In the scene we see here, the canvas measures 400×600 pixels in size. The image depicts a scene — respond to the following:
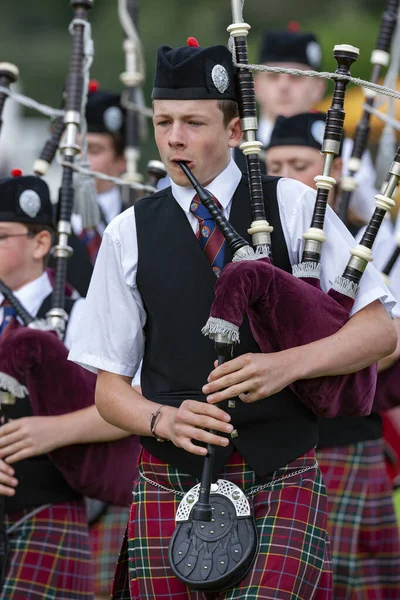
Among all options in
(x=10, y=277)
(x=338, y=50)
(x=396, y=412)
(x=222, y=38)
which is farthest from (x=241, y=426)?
(x=222, y=38)

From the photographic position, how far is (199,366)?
3527 millimetres

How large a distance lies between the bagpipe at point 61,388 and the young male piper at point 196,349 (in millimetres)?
782

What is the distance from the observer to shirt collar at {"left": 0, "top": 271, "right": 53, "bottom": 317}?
16.2 ft

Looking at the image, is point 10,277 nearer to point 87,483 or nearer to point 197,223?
point 87,483

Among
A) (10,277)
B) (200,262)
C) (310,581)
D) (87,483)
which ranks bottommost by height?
(310,581)

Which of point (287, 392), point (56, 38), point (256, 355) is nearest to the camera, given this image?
point (256, 355)

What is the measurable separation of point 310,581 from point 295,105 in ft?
13.3

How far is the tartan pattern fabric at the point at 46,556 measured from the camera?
4.64 meters

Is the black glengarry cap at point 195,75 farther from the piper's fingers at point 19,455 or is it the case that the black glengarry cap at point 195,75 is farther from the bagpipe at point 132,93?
the bagpipe at point 132,93

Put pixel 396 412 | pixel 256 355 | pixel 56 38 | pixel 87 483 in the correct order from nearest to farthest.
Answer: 1. pixel 256 355
2. pixel 87 483
3. pixel 396 412
4. pixel 56 38

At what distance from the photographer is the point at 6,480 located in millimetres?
4555

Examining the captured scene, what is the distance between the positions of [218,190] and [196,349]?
1.49 ft

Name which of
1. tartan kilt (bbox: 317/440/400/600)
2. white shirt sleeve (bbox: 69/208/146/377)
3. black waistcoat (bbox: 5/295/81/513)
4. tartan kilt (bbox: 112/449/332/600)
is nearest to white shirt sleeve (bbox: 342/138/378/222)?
tartan kilt (bbox: 317/440/400/600)

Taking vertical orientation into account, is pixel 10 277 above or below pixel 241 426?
above
